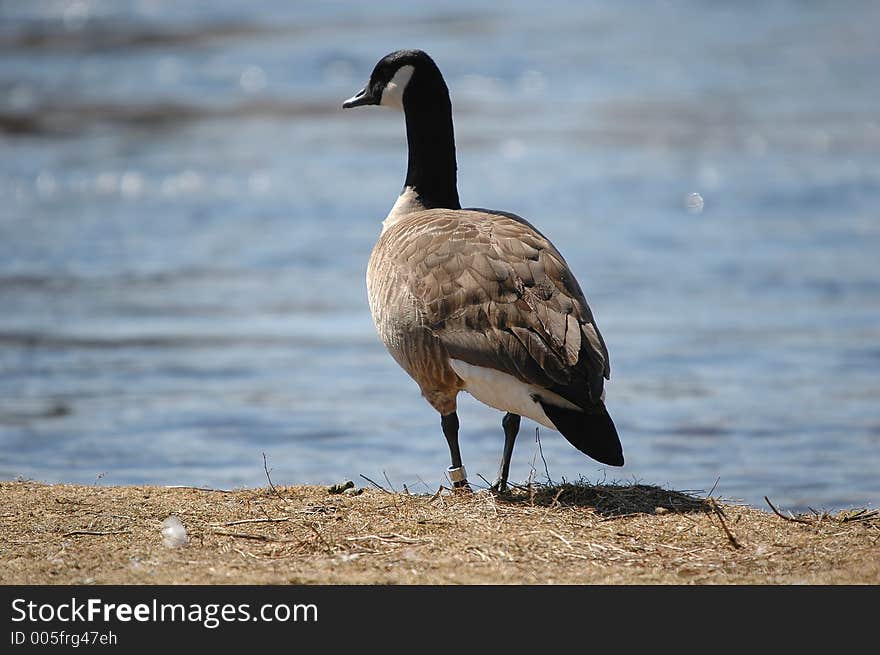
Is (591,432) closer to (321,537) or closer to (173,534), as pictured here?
(321,537)

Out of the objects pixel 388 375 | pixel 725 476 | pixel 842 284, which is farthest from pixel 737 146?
pixel 725 476

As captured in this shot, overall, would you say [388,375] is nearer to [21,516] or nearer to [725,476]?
[725,476]

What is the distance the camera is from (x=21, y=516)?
6.02 meters

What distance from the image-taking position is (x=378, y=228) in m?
15.1

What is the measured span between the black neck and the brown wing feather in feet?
3.29

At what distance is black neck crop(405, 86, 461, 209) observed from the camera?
761 centimetres

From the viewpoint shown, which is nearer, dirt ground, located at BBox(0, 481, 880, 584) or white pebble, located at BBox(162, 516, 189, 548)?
dirt ground, located at BBox(0, 481, 880, 584)

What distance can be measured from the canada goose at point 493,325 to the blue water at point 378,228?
4.72 ft

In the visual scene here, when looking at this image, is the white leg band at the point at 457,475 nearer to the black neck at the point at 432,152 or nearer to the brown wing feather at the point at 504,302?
the brown wing feather at the point at 504,302

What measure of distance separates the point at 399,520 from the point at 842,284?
807cm

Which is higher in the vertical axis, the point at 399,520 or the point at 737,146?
the point at 737,146

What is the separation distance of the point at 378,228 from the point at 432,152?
24.7 feet

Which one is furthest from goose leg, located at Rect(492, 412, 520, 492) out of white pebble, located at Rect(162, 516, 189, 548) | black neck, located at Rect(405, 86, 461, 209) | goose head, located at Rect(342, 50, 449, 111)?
goose head, located at Rect(342, 50, 449, 111)

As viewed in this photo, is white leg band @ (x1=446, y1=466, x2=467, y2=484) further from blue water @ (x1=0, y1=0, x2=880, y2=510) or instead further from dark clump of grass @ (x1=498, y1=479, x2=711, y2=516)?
blue water @ (x1=0, y1=0, x2=880, y2=510)
